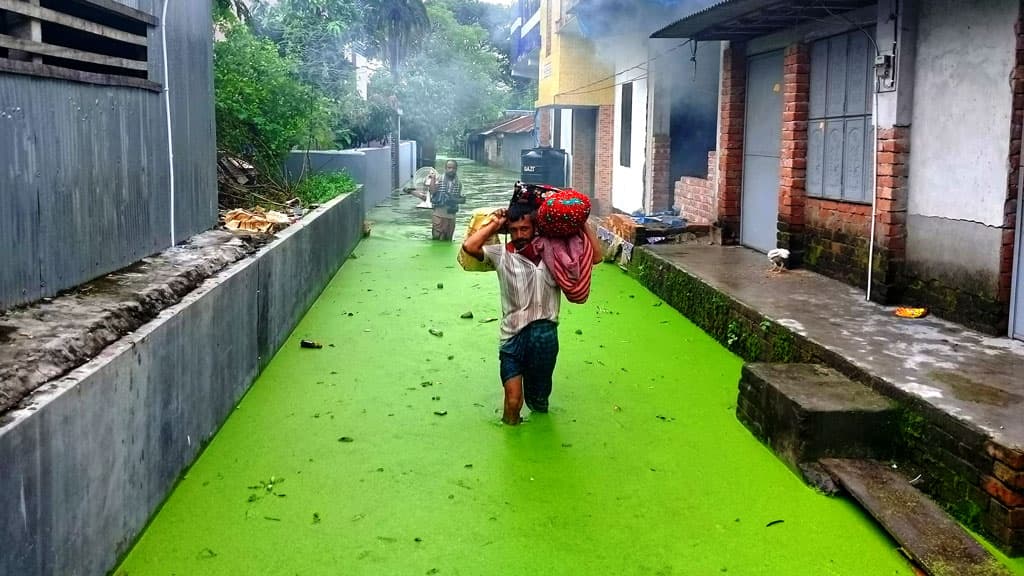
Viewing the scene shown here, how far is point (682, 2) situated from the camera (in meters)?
12.7

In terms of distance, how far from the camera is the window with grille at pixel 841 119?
7.74m

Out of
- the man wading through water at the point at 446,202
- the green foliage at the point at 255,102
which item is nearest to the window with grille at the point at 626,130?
the man wading through water at the point at 446,202

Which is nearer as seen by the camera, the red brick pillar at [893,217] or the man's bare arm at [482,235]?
the man's bare arm at [482,235]

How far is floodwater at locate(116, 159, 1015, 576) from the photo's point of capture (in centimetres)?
382

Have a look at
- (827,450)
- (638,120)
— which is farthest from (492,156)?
(827,450)

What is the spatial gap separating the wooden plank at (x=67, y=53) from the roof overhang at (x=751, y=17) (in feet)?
15.4

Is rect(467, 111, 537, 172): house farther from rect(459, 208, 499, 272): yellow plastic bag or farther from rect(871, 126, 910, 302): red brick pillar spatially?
rect(459, 208, 499, 272): yellow plastic bag

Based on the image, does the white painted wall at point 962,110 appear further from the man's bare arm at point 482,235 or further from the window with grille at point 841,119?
the man's bare arm at point 482,235

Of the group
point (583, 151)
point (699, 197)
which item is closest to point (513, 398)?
point (699, 197)

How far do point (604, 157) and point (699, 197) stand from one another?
7302 millimetres

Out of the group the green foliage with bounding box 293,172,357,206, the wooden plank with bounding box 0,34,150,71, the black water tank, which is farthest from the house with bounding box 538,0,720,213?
the wooden plank with bounding box 0,34,150,71

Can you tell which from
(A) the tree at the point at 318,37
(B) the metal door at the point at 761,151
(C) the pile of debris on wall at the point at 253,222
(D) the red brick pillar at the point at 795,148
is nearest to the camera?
(C) the pile of debris on wall at the point at 253,222

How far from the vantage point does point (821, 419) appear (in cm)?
460

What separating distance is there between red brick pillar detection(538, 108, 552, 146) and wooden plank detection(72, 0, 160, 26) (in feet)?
75.5
